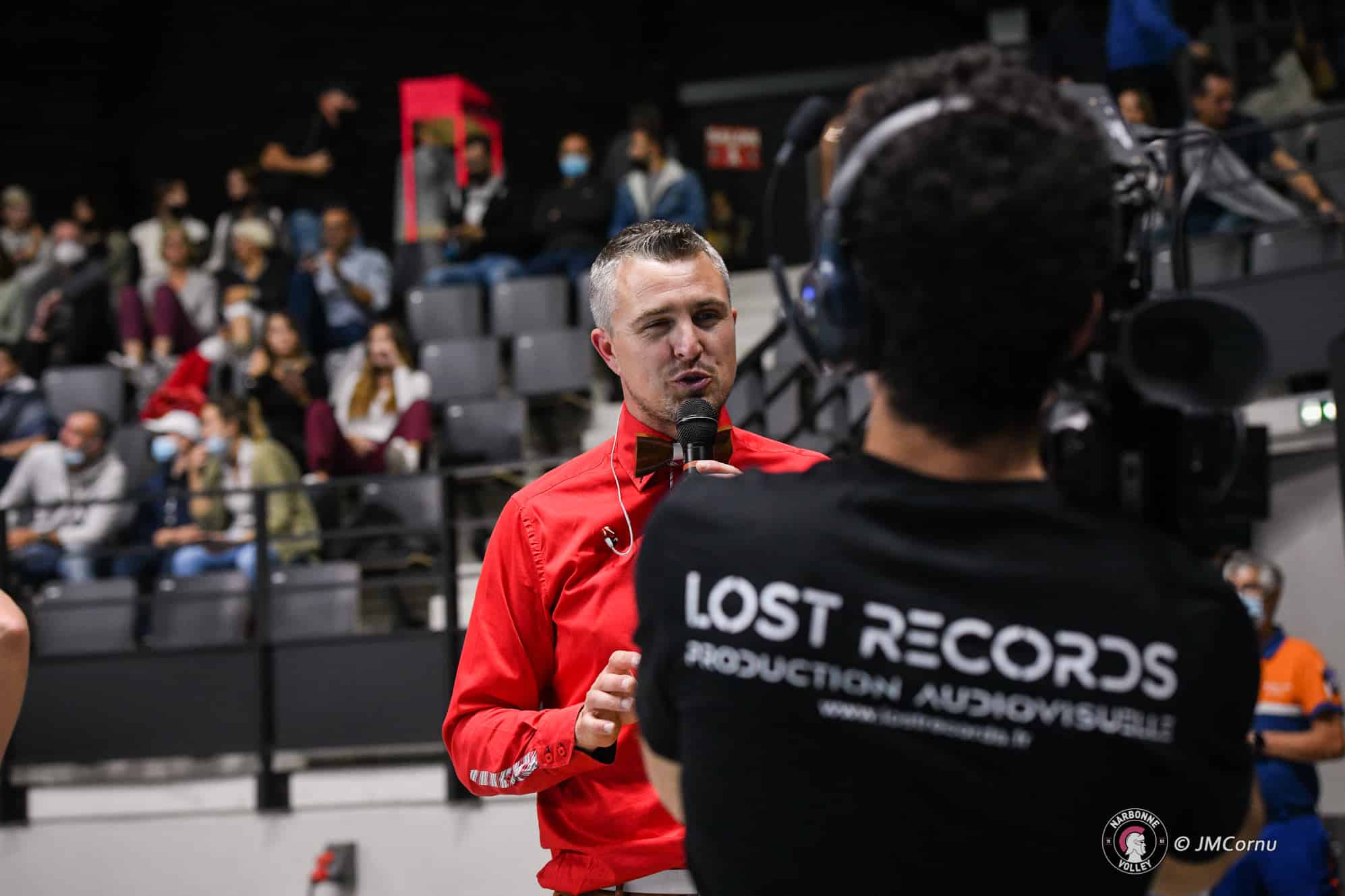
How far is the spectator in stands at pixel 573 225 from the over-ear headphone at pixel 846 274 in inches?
270

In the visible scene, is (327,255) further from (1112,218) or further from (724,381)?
(1112,218)

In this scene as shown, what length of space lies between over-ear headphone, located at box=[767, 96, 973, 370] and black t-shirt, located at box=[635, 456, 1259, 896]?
0.11m

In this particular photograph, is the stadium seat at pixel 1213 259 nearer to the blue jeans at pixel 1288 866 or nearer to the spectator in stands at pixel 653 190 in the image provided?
the blue jeans at pixel 1288 866

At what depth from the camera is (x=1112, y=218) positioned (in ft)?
3.68

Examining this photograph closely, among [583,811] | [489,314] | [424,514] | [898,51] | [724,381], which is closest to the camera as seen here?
[583,811]

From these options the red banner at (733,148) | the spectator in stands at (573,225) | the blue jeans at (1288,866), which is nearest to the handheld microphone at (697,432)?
the blue jeans at (1288,866)

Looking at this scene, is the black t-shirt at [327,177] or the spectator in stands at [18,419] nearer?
the spectator in stands at [18,419]

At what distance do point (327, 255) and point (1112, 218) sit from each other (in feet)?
25.4

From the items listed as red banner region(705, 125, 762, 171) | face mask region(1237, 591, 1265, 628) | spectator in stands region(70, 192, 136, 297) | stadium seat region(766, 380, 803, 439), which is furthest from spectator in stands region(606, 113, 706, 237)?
face mask region(1237, 591, 1265, 628)

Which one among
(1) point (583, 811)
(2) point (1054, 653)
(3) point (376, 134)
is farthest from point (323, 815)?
(3) point (376, 134)

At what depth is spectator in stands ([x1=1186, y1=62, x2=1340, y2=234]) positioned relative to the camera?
19.7ft

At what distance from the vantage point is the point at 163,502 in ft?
23.1

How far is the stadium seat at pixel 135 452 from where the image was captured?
7.34m

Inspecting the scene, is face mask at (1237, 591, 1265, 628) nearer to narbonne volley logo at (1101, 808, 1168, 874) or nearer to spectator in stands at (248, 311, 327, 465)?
narbonne volley logo at (1101, 808, 1168, 874)
